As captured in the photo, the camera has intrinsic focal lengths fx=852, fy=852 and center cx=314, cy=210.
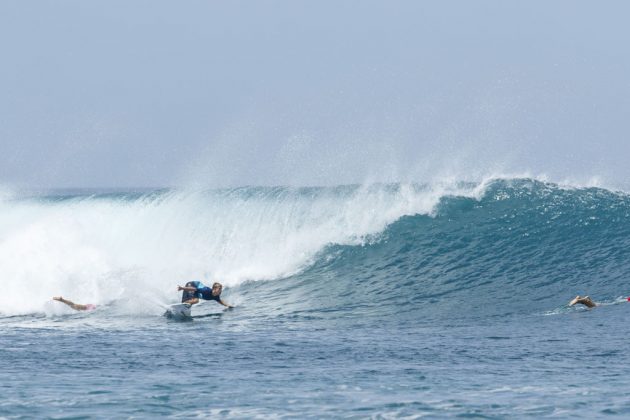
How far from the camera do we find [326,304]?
21.8 metres

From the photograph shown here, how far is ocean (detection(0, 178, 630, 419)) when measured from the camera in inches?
463

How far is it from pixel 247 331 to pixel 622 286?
1042cm

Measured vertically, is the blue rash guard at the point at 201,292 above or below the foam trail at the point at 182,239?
below

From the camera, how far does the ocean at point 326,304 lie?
1176 cm

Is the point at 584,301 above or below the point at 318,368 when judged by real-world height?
above

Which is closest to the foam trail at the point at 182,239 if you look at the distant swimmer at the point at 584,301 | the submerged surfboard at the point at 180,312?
the submerged surfboard at the point at 180,312

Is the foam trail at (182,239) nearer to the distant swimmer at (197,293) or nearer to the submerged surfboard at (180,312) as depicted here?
the distant swimmer at (197,293)

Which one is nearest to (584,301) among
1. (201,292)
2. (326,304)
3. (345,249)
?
(326,304)

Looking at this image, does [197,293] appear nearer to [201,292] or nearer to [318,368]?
[201,292]

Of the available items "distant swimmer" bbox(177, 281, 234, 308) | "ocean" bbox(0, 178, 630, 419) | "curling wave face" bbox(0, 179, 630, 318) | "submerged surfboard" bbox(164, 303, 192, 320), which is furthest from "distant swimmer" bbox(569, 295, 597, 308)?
"submerged surfboard" bbox(164, 303, 192, 320)

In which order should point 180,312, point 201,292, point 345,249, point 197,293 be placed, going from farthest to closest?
point 345,249 < point 201,292 < point 197,293 < point 180,312

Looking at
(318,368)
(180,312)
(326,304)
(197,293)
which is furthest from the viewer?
(326,304)

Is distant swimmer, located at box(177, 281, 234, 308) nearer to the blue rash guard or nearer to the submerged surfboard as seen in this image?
the blue rash guard

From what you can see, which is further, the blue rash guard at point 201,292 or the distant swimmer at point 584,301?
the blue rash guard at point 201,292
